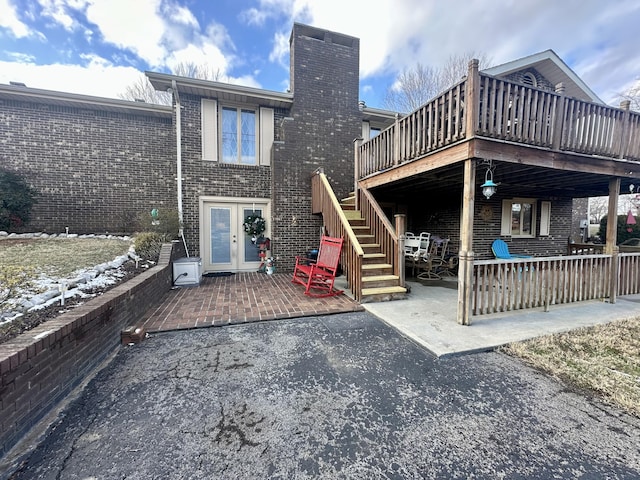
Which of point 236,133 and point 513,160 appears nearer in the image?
point 513,160

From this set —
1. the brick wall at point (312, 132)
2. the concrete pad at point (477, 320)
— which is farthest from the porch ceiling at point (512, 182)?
the concrete pad at point (477, 320)

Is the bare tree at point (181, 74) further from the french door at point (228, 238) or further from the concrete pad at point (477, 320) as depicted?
the concrete pad at point (477, 320)

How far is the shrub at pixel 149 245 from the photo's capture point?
18.6ft

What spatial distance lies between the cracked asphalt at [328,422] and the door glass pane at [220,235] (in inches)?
190

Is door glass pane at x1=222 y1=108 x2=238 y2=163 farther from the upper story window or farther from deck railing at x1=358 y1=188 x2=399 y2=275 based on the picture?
deck railing at x1=358 y1=188 x2=399 y2=275

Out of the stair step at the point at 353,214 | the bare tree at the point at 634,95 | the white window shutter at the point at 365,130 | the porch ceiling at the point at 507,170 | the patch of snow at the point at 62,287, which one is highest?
the bare tree at the point at 634,95

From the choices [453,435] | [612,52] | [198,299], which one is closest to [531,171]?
[453,435]

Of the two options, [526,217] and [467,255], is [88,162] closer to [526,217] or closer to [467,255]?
[467,255]

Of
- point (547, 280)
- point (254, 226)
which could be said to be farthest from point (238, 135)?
point (547, 280)

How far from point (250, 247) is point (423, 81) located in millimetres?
15033

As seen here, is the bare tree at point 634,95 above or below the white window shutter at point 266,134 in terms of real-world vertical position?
above

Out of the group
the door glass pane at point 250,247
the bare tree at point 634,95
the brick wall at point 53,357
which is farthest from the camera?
the bare tree at point 634,95

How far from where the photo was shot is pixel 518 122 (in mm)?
3873

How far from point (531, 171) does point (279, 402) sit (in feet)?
18.5
